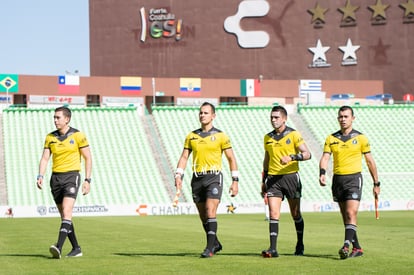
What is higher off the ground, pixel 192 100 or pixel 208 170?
pixel 192 100

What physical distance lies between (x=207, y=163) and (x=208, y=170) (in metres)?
0.12

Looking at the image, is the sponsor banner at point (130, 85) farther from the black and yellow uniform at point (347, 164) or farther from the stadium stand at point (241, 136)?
the black and yellow uniform at point (347, 164)

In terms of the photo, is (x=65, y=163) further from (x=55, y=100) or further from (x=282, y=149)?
(x=55, y=100)

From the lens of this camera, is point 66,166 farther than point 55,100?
No

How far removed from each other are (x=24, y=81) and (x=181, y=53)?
13.3m

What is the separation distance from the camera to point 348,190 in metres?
13.8

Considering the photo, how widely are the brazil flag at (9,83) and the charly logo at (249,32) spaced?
55.0 feet

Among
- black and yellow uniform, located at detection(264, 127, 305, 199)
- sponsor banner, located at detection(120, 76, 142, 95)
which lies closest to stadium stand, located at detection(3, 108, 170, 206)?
sponsor banner, located at detection(120, 76, 142, 95)

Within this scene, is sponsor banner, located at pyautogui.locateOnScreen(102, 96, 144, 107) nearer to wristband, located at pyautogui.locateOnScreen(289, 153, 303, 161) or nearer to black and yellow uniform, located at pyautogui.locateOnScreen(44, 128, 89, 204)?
black and yellow uniform, located at pyautogui.locateOnScreen(44, 128, 89, 204)

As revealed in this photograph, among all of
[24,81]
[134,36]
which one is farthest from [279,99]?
[24,81]

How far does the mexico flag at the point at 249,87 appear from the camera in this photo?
206 feet

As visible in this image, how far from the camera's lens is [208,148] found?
14.1 meters

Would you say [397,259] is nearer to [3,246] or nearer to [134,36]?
[3,246]

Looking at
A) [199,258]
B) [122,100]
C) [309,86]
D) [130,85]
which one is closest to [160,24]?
[130,85]
